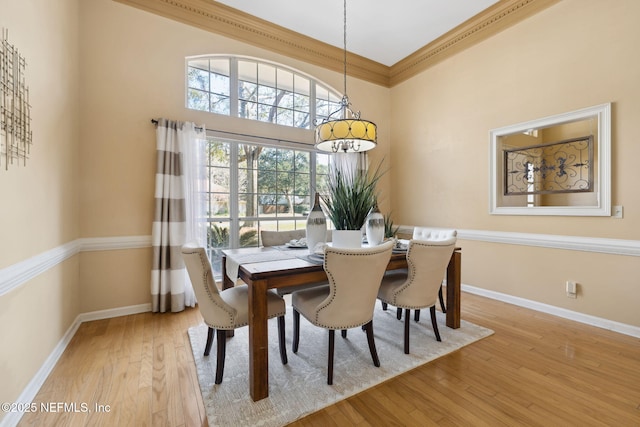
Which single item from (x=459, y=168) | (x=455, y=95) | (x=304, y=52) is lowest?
(x=459, y=168)

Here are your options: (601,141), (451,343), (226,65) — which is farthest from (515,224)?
(226,65)

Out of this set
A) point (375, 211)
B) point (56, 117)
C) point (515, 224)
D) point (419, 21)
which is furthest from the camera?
point (419, 21)

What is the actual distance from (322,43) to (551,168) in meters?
3.31

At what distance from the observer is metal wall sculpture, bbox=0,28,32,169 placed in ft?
4.62

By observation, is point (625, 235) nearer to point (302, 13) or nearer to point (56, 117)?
point (302, 13)

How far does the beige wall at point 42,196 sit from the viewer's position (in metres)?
1.42

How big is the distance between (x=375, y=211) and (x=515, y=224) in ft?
6.26

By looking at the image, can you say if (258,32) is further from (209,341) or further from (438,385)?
(438,385)

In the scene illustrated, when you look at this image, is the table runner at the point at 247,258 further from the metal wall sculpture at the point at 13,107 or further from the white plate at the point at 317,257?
the metal wall sculpture at the point at 13,107

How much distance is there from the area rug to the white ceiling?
3.49 metres

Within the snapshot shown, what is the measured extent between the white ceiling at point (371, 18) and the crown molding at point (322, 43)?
0.29 ft

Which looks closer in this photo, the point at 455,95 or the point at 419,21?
the point at 419,21

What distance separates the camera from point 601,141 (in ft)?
8.25

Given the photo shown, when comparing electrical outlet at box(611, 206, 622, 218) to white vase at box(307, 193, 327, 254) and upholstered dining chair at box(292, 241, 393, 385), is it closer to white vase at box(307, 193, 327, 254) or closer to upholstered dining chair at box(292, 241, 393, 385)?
upholstered dining chair at box(292, 241, 393, 385)
